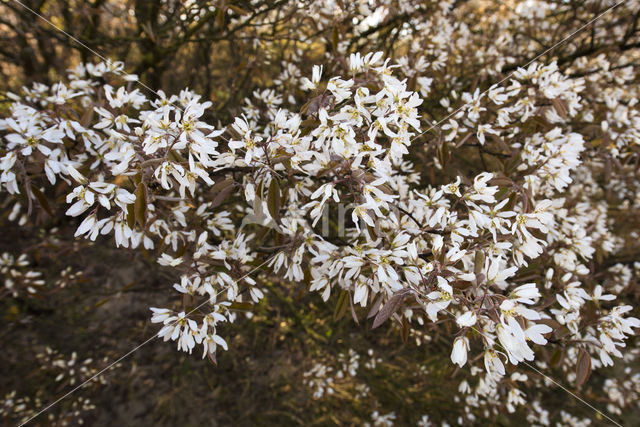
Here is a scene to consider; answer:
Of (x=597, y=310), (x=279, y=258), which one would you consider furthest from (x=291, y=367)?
(x=597, y=310)

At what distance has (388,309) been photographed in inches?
46.3

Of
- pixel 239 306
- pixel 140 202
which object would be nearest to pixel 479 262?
pixel 239 306

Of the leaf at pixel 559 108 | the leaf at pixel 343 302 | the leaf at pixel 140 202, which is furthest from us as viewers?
the leaf at pixel 559 108

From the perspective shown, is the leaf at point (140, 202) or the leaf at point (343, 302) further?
the leaf at point (343, 302)

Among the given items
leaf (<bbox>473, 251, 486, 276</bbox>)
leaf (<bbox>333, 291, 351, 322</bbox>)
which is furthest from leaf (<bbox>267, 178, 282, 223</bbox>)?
leaf (<bbox>473, 251, 486, 276</bbox>)

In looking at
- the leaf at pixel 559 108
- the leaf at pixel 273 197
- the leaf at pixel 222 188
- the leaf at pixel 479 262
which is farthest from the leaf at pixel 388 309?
the leaf at pixel 559 108

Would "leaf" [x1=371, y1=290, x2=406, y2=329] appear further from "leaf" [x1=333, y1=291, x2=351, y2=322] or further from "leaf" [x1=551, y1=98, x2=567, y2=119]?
"leaf" [x1=551, y1=98, x2=567, y2=119]

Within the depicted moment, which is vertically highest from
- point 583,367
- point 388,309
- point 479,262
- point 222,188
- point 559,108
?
point 559,108

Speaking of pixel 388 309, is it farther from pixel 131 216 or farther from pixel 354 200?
pixel 131 216

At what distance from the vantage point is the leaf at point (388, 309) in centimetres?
116

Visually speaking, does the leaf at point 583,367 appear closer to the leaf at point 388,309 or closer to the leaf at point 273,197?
the leaf at point 388,309

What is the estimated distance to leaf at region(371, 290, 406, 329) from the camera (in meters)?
1.16

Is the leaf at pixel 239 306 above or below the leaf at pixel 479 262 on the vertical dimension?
below

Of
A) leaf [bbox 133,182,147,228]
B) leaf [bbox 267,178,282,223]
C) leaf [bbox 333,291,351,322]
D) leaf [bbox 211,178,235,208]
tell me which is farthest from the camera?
leaf [bbox 333,291,351,322]
